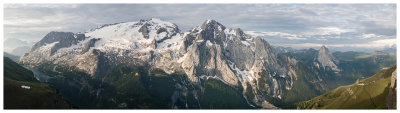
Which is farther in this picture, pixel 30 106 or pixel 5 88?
pixel 5 88

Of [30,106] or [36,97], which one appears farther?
[36,97]

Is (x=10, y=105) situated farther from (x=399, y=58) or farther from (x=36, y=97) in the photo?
(x=399, y=58)

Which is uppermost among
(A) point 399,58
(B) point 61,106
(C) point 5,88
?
(A) point 399,58

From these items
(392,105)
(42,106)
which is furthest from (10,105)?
(392,105)

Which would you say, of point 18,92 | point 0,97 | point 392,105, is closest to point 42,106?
point 18,92

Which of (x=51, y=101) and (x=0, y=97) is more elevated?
(x=0, y=97)

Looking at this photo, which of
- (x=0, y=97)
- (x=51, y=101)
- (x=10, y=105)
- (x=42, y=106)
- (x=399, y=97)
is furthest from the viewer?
(x=51, y=101)

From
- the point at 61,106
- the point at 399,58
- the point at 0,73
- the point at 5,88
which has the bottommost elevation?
the point at 61,106

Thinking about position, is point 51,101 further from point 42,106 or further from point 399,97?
point 399,97

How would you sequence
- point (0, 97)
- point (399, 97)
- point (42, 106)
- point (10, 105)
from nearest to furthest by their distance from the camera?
point (0, 97)
point (399, 97)
point (10, 105)
point (42, 106)
